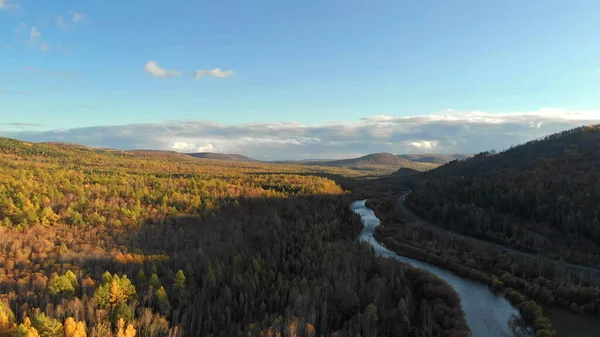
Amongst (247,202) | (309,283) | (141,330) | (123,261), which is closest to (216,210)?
(247,202)

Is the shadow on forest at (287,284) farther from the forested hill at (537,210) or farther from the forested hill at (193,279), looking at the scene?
the forested hill at (537,210)

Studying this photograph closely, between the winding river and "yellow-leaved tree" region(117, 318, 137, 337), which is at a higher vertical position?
"yellow-leaved tree" region(117, 318, 137, 337)

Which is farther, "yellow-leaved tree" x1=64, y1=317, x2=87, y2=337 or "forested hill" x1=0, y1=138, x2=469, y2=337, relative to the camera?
"forested hill" x1=0, y1=138, x2=469, y2=337

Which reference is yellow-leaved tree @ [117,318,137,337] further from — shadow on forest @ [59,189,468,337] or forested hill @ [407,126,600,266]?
forested hill @ [407,126,600,266]

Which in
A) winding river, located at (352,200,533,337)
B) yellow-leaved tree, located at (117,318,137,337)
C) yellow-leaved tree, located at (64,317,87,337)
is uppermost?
yellow-leaved tree, located at (64,317,87,337)

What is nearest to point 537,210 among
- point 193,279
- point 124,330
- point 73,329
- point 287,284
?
point 287,284

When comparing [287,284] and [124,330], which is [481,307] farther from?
[124,330]

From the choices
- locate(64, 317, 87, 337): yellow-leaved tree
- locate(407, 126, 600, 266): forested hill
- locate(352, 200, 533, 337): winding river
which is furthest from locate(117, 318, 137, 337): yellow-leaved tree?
locate(407, 126, 600, 266): forested hill

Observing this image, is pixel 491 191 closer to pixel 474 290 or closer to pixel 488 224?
pixel 488 224
